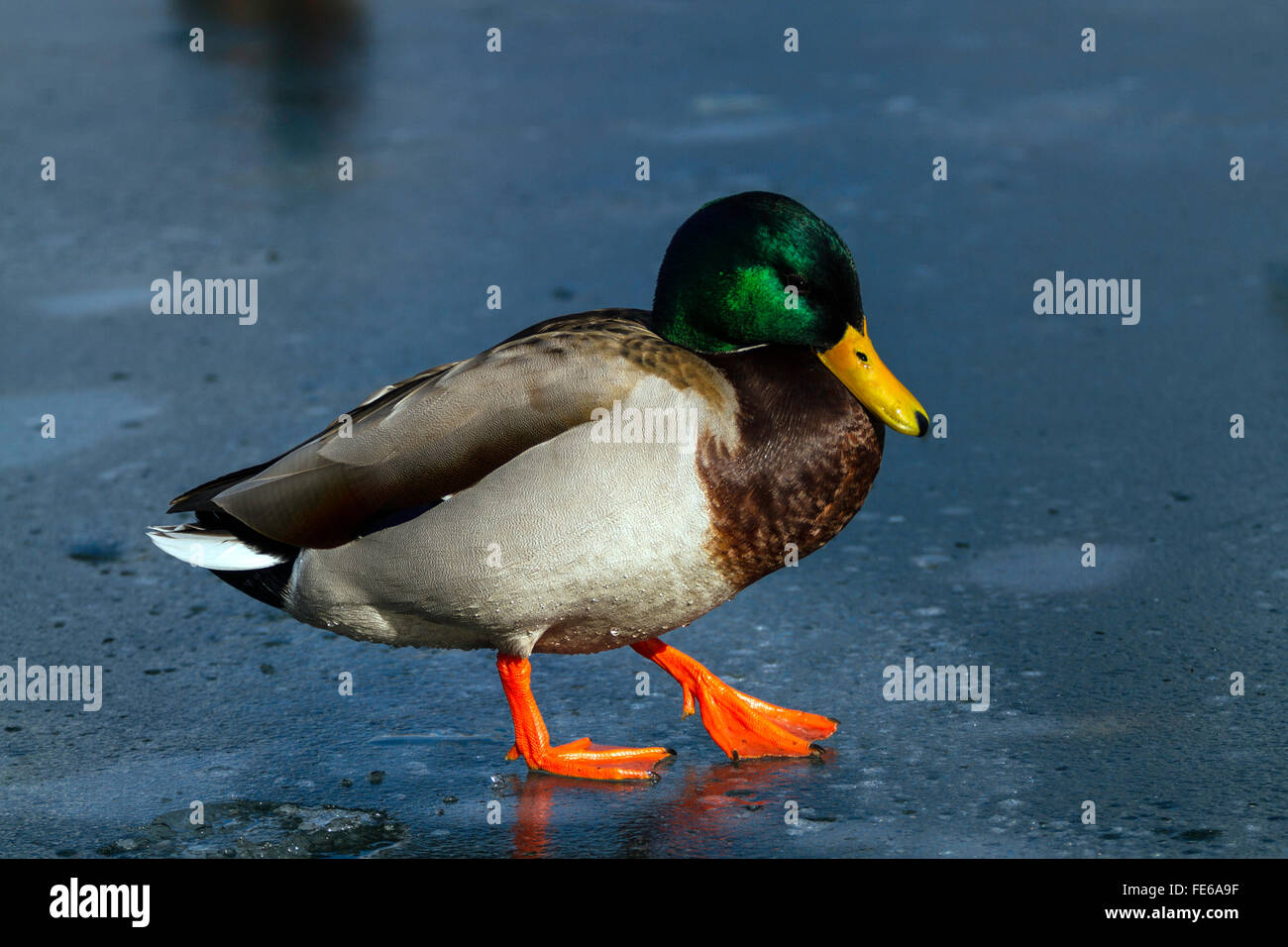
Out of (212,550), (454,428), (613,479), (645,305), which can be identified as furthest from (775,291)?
(645,305)

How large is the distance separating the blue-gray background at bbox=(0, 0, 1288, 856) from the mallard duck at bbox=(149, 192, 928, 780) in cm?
24

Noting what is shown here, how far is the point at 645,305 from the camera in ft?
19.6

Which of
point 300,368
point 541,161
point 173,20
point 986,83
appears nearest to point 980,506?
point 300,368

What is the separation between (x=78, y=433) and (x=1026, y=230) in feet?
11.7

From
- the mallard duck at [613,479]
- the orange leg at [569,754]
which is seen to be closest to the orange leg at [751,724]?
the mallard duck at [613,479]

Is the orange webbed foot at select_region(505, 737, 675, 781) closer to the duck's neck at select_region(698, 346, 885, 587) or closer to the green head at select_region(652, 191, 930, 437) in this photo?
the duck's neck at select_region(698, 346, 885, 587)

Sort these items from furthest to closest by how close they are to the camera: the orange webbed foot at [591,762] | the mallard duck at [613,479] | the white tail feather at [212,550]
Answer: the white tail feather at [212,550], the orange webbed foot at [591,762], the mallard duck at [613,479]

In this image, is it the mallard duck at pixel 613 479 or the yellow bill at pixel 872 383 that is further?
the yellow bill at pixel 872 383

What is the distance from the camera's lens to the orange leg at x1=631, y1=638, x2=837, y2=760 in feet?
11.5

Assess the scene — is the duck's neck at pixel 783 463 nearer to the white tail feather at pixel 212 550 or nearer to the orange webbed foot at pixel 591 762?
Result: the orange webbed foot at pixel 591 762

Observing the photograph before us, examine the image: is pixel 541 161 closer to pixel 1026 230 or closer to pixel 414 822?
pixel 1026 230

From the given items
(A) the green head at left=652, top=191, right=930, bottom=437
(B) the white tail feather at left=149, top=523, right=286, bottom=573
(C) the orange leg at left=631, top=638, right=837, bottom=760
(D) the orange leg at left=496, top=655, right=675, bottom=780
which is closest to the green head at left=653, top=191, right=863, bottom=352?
(A) the green head at left=652, top=191, right=930, bottom=437

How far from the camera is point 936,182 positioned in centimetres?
706

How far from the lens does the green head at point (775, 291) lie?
11.4ft
